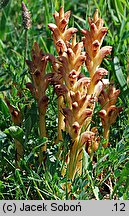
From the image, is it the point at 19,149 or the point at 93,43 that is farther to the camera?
the point at 19,149

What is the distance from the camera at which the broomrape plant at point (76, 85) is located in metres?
2.39

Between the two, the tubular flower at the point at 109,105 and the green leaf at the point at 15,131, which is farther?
the tubular flower at the point at 109,105

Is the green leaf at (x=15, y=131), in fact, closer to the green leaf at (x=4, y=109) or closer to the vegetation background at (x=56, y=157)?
the vegetation background at (x=56, y=157)

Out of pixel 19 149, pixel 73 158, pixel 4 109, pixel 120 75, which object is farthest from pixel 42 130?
pixel 120 75

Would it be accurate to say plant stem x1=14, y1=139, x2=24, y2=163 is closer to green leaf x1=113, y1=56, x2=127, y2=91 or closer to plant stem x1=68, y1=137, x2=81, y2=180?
plant stem x1=68, y1=137, x2=81, y2=180

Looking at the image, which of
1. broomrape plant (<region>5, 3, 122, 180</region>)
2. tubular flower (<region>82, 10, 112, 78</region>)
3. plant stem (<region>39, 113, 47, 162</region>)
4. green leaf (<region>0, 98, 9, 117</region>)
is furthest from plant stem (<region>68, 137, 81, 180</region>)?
green leaf (<region>0, 98, 9, 117</region>)

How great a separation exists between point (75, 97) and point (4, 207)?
60cm

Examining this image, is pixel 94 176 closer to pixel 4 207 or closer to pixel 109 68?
pixel 4 207

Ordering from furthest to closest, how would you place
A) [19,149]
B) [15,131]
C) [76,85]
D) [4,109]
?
[4,109] → [19,149] → [15,131] → [76,85]

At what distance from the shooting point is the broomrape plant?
2.39m

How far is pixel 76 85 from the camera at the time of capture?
2408mm

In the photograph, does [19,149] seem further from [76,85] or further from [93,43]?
[93,43]

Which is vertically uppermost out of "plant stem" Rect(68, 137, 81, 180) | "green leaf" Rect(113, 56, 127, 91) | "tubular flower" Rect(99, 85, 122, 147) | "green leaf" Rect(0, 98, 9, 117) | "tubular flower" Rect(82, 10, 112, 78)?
"green leaf" Rect(113, 56, 127, 91)

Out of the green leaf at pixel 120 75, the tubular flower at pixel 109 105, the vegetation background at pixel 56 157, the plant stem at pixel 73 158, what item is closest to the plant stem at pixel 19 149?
the vegetation background at pixel 56 157
